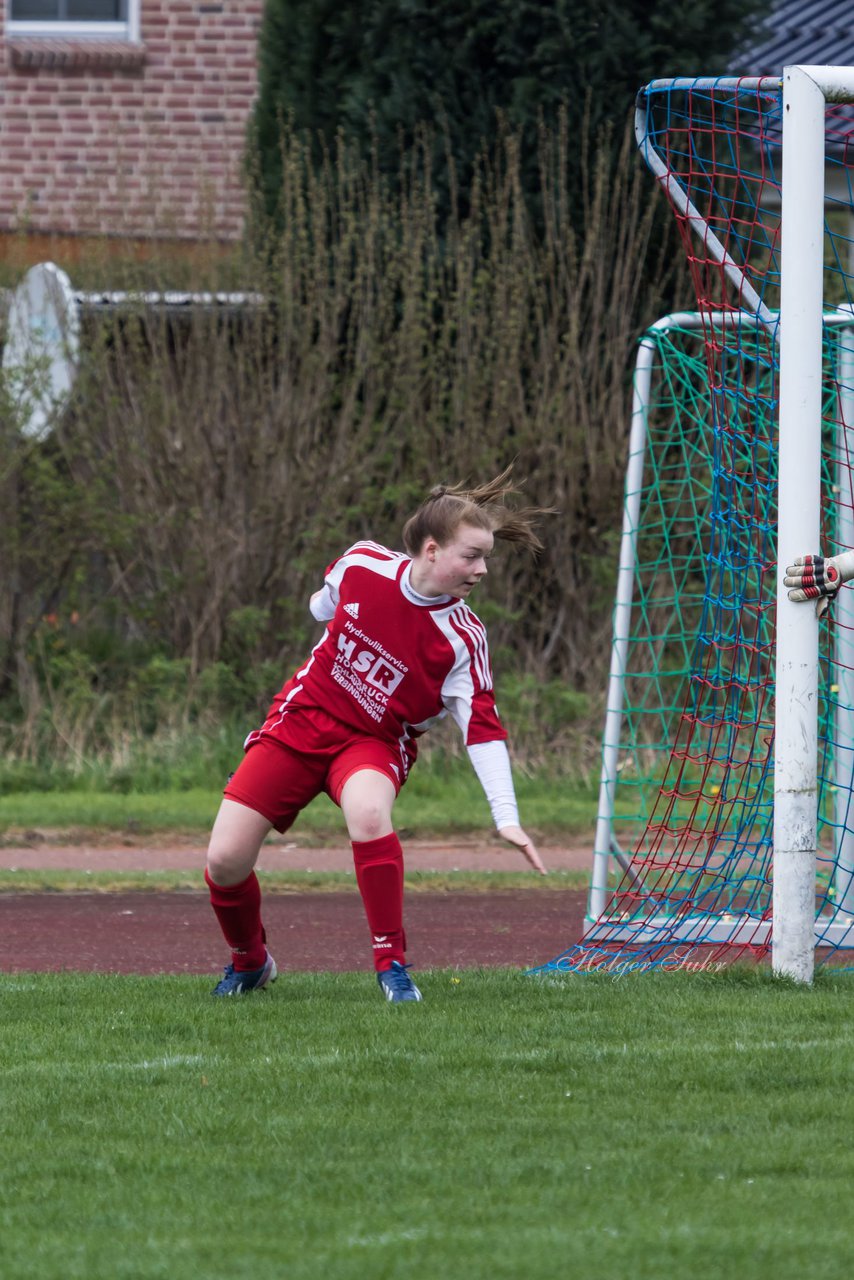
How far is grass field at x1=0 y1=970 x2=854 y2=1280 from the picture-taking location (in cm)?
355

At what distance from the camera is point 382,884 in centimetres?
586

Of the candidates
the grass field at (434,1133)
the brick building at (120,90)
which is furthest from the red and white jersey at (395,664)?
the brick building at (120,90)

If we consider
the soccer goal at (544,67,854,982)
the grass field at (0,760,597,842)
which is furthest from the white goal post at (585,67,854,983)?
the grass field at (0,760,597,842)

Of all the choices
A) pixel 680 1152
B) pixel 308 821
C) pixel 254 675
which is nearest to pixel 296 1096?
pixel 680 1152

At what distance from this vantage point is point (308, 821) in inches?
454

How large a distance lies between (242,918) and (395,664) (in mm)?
946

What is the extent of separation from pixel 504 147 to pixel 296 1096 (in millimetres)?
10560

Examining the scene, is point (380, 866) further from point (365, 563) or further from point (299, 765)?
point (365, 563)

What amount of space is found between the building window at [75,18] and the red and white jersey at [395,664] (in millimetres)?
12891

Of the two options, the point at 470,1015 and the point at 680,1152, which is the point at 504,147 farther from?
the point at 680,1152

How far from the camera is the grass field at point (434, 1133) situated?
3.55m

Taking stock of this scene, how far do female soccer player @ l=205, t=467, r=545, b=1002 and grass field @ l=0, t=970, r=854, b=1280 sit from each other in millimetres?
398

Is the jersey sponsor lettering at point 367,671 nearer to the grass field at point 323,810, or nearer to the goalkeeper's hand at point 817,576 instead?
the goalkeeper's hand at point 817,576

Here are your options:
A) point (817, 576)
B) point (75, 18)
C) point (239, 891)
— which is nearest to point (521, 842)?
point (239, 891)
